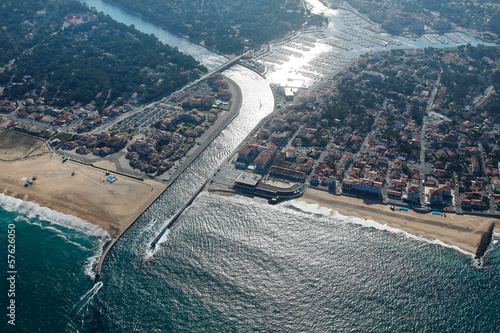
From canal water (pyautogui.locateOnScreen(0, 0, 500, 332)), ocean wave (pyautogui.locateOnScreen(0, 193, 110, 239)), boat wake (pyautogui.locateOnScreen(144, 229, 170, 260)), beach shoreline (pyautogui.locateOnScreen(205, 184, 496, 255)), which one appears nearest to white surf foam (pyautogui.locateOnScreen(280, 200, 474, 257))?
canal water (pyautogui.locateOnScreen(0, 0, 500, 332))

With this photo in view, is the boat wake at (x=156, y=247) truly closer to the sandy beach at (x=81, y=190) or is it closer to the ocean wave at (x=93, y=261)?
the sandy beach at (x=81, y=190)

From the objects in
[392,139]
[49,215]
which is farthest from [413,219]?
[49,215]

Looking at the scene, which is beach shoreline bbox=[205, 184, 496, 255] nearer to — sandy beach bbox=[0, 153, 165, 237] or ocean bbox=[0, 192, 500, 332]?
ocean bbox=[0, 192, 500, 332]

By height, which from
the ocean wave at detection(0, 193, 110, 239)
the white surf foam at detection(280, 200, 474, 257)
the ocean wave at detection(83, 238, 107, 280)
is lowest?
the ocean wave at detection(0, 193, 110, 239)

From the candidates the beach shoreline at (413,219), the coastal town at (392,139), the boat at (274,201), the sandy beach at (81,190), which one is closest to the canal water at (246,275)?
the boat at (274,201)

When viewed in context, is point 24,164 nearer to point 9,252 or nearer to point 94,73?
point 9,252

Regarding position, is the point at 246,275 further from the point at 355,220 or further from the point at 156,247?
the point at 355,220

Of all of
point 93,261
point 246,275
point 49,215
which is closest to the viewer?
point 246,275
